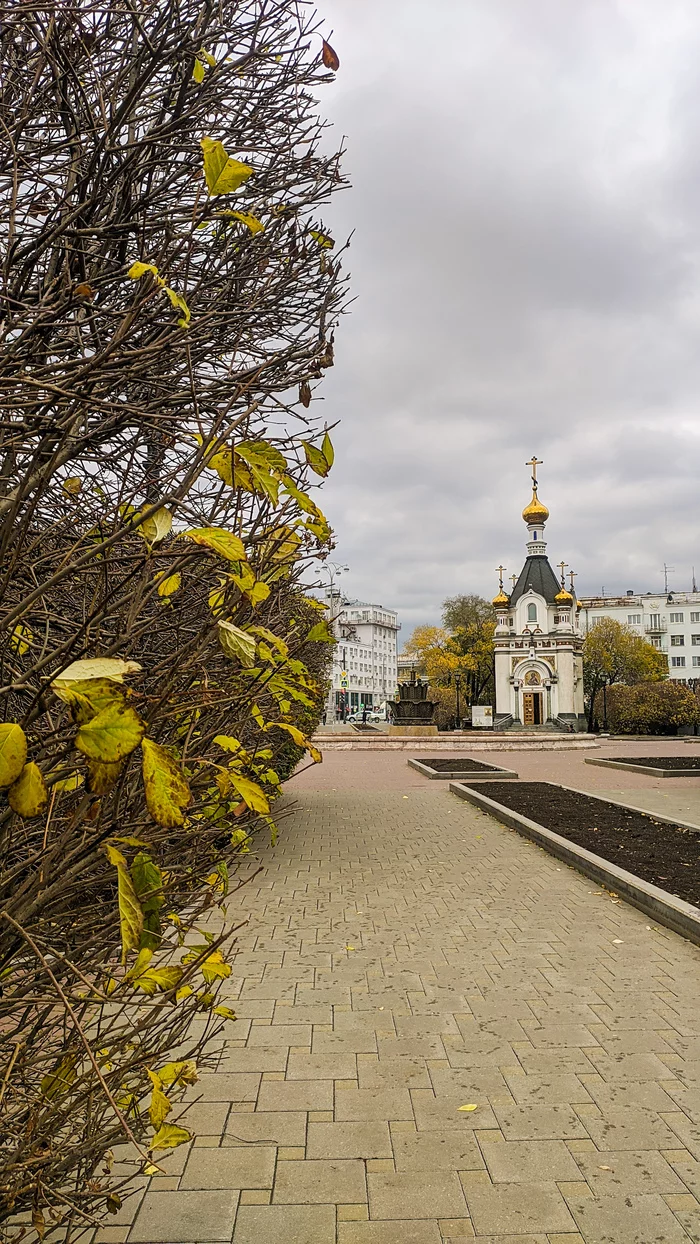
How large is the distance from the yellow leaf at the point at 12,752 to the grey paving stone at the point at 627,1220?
2.85 meters

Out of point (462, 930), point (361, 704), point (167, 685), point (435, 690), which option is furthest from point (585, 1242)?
point (361, 704)

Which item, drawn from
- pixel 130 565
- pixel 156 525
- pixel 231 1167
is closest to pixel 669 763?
pixel 231 1167

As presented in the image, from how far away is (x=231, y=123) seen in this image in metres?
3.31

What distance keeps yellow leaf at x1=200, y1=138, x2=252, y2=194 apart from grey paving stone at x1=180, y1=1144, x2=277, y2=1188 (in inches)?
134

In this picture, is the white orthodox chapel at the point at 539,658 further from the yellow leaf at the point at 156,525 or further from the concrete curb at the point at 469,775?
the yellow leaf at the point at 156,525

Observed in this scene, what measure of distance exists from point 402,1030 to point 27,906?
3385 mm

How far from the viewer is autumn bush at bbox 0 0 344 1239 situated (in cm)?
159

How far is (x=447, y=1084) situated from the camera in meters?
4.04

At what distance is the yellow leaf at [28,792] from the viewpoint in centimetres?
127

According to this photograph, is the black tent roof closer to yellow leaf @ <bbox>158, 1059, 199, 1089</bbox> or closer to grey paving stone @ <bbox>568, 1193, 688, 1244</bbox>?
grey paving stone @ <bbox>568, 1193, 688, 1244</bbox>

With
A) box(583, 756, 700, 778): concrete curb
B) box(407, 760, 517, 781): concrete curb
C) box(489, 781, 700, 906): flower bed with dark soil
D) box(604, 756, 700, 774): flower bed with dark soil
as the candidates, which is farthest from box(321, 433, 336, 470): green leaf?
box(604, 756, 700, 774): flower bed with dark soil

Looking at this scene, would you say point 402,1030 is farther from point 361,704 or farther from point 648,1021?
point 361,704

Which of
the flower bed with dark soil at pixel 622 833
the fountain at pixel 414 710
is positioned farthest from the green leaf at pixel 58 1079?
the fountain at pixel 414 710

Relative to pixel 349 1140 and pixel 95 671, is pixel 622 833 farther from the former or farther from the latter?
pixel 95 671
